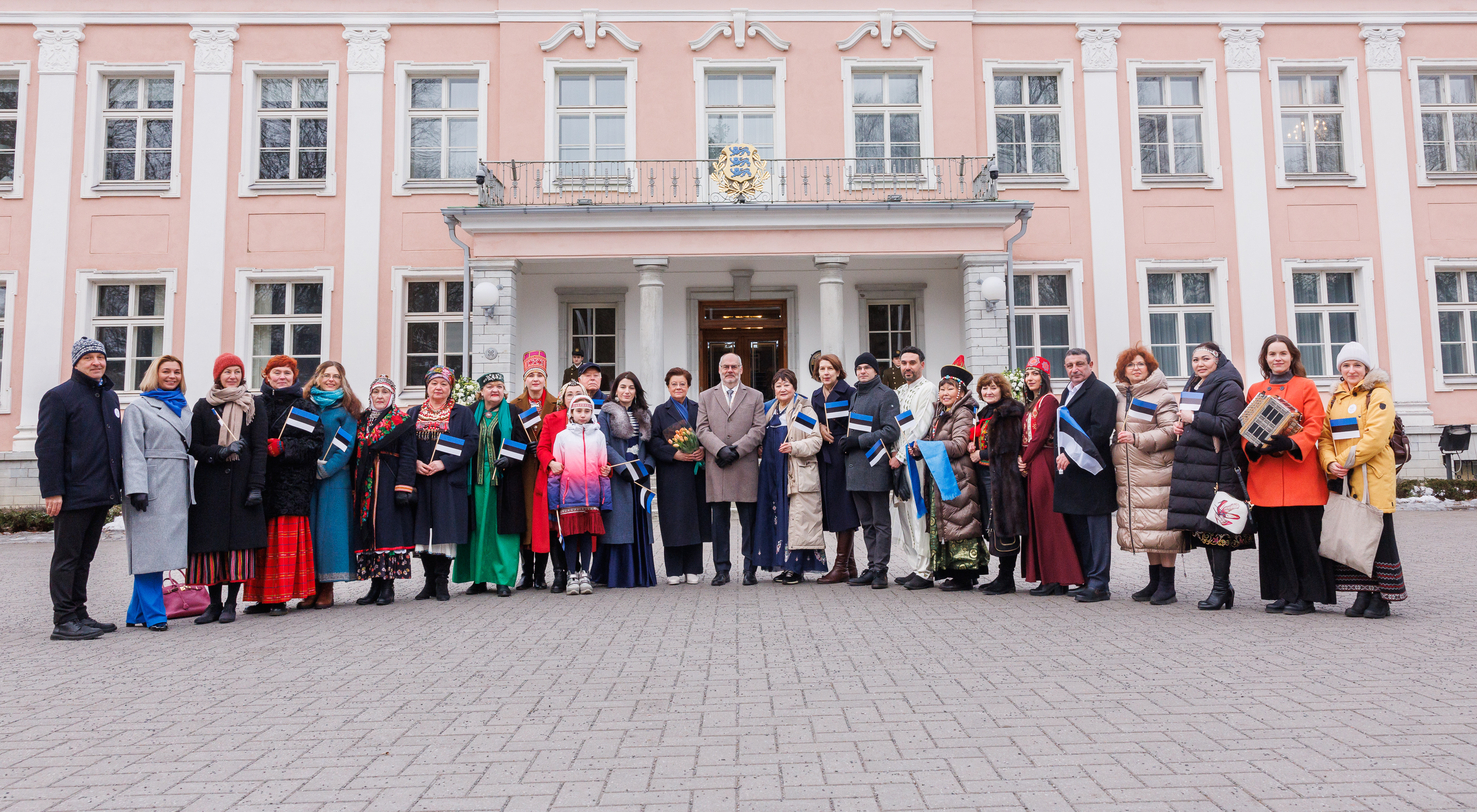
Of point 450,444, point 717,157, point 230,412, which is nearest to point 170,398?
point 230,412

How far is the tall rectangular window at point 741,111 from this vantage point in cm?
1781

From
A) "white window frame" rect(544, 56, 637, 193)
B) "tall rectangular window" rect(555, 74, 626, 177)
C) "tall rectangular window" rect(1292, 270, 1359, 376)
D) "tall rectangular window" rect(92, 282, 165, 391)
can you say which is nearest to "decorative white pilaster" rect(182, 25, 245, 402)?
"tall rectangular window" rect(92, 282, 165, 391)

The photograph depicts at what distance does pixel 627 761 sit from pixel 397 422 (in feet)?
15.8

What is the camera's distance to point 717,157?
17.6m

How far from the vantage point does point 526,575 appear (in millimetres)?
8172

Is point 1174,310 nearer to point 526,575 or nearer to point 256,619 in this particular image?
point 526,575

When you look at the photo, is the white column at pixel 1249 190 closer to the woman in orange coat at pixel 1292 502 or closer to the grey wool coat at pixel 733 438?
the woman in orange coat at pixel 1292 502

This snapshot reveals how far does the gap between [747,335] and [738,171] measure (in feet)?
10.9

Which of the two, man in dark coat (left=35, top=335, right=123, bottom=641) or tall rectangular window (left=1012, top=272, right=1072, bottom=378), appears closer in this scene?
man in dark coat (left=35, top=335, right=123, bottom=641)

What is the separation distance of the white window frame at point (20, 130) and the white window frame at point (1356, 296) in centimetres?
2268

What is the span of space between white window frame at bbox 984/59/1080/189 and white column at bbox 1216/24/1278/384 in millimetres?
2899

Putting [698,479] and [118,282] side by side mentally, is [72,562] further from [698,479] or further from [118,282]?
[118,282]

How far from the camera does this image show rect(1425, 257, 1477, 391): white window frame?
1778cm

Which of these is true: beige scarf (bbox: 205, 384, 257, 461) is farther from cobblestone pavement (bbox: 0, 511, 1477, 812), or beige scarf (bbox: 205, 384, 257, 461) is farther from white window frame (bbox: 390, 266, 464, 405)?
white window frame (bbox: 390, 266, 464, 405)
